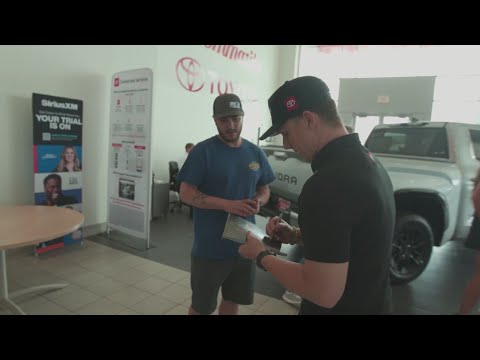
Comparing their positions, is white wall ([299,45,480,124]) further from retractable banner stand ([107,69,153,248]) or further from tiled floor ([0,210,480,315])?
tiled floor ([0,210,480,315])

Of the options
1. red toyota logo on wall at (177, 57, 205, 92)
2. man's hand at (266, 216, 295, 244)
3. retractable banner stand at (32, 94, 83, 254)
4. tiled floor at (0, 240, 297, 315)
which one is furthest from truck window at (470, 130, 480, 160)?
red toyota logo on wall at (177, 57, 205, 92)

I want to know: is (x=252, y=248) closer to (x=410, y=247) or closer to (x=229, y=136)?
(x=229, y=136)

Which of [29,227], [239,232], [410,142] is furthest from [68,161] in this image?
[410,142]

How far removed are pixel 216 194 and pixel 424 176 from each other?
2415mm

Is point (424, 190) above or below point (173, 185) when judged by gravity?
above

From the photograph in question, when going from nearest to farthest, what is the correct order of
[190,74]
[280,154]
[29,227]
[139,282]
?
[29,227]
[139,282]
[280,154]
[190,74]

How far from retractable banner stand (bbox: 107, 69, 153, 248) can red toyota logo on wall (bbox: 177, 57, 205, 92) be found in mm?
2212

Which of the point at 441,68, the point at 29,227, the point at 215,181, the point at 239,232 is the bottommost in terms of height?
the point at 29,227

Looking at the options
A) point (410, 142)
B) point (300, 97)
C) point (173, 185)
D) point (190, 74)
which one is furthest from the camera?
point (190, 74)

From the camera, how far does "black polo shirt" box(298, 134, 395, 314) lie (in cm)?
90

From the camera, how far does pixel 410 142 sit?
13.0ft

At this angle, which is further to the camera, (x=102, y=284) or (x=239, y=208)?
(x=102, y=284)

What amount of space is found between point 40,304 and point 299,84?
3.03 m

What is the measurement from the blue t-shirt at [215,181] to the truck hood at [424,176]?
2.02 meters
